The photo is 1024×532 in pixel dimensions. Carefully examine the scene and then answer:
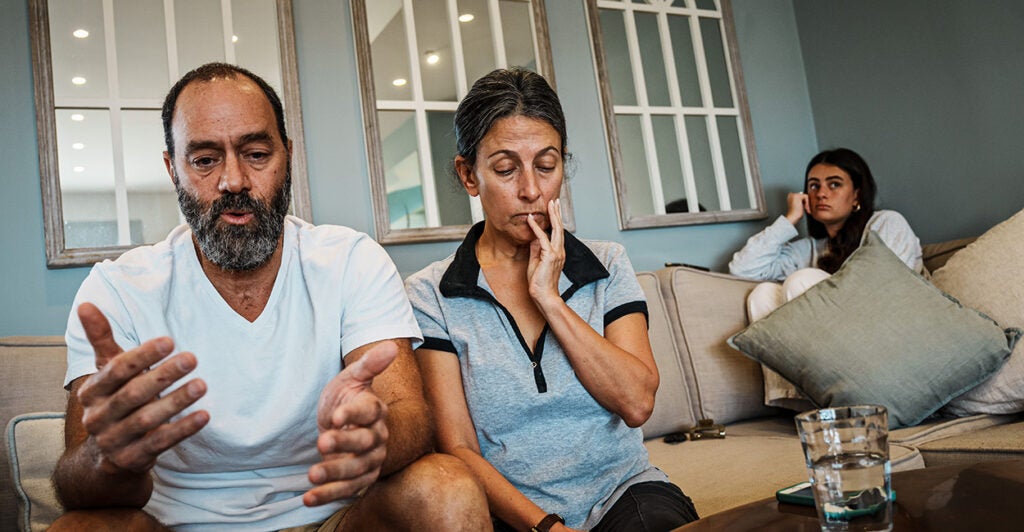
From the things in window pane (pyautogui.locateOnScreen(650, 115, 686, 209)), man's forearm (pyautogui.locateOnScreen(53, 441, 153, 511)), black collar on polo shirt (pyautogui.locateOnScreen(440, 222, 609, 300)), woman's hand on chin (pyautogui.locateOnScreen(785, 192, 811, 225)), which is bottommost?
man's forearm (pyautogui.locateOnScreen(53, 441, 153, 511))

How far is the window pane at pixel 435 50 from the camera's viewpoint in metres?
2.67

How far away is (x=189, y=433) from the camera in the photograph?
866mm

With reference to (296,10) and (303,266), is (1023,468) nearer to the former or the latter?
(303,266)

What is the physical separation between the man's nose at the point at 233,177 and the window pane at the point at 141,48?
1137 millimetres

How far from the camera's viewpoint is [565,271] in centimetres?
153

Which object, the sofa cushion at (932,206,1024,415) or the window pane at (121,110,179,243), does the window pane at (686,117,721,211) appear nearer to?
the sofa cushion at (932,206,1024,415)

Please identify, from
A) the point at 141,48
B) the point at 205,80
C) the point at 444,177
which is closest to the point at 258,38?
the point at 141,48

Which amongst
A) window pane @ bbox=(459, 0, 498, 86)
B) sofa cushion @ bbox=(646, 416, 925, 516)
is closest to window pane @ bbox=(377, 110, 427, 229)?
window pane @ bbox=(459, 0, 498, 86)

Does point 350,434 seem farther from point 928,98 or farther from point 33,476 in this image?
point 928,98

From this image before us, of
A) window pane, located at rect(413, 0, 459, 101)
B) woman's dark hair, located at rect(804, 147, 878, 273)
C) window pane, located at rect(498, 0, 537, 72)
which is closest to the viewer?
window pane, located at rect(413, 0, 459, 101)

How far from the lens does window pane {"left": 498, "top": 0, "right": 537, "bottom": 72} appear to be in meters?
2.83

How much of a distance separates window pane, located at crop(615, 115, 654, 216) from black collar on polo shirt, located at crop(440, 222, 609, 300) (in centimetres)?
146

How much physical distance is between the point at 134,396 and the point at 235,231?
52 cm

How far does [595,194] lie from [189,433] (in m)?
2.23
